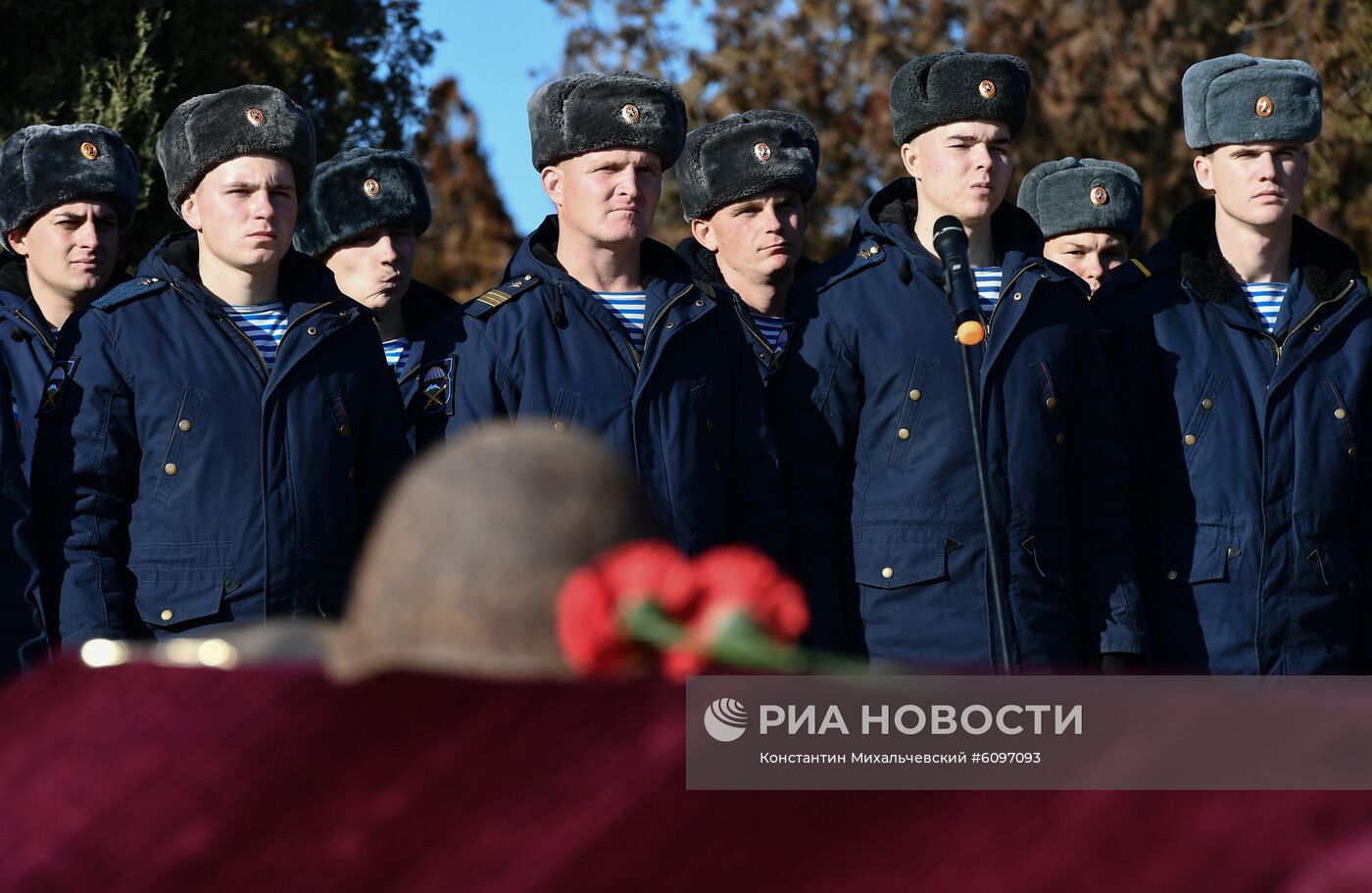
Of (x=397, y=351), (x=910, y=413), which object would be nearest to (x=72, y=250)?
(x=397, y=351)

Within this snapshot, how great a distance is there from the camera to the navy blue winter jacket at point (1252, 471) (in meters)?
5.63

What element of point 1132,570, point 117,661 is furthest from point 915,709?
point 1132,570

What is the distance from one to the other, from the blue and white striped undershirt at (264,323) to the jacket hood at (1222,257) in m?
2.51

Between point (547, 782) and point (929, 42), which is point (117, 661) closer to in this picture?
point (547, 782)

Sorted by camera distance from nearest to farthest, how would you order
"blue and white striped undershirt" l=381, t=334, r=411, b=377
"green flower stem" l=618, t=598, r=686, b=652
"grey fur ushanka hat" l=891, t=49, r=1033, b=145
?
"green flower stem" l=618, t=598, r=686, b=652
"grey fur ushanka hat" l=891, t=49, r=1033, b=145
"blue and white striped undershirt" l=381, t=334, r=411, b=377

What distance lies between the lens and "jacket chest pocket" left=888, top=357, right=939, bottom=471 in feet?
18.0

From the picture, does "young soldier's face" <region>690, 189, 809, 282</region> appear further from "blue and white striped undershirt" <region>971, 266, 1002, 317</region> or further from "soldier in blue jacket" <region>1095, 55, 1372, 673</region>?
"soldier in blue jacket" <region>1095, 55, 1372, 673</region>

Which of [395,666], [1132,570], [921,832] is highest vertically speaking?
[395,666]

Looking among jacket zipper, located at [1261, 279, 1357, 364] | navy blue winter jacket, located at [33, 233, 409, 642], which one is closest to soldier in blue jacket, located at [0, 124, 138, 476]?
navy blue winter jacket, located at [33, 233, 409, 642]

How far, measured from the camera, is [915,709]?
7.02 ft

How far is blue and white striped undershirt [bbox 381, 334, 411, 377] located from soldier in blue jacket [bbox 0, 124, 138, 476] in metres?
0.88

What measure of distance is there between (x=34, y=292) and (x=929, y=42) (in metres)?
11.5

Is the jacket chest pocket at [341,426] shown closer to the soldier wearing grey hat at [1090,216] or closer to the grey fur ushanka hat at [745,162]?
the grey fur ushanka hat at [745,162]

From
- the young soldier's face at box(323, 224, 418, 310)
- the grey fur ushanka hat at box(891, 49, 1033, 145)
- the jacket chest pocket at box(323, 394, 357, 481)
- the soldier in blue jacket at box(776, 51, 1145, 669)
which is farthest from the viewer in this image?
the young soldier's face at box(323, 224, 418, 310)
